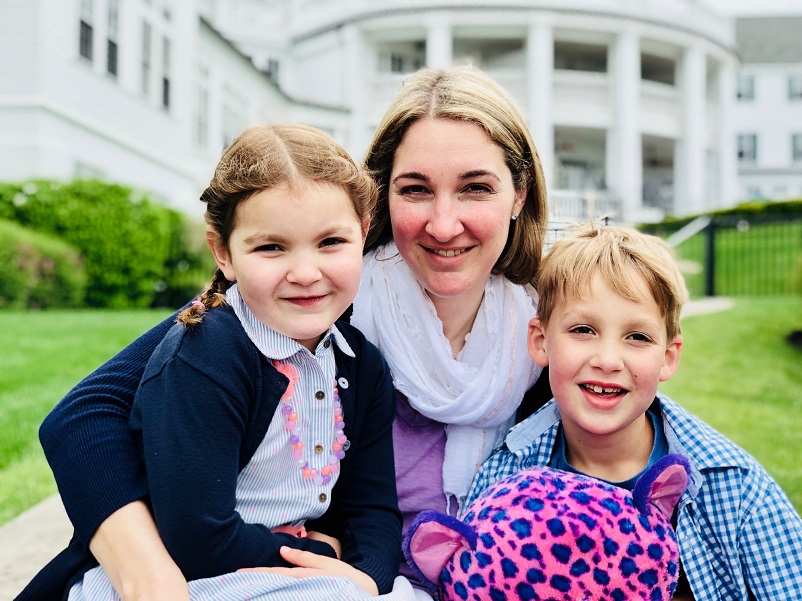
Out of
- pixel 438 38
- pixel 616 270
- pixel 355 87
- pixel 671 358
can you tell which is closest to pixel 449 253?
pixel 616 270

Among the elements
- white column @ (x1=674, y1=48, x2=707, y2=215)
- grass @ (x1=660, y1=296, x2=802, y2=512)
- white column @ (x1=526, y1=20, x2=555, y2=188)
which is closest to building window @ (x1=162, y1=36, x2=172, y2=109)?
white column @ (x1=526, y1=20, x2=555, y2=188)

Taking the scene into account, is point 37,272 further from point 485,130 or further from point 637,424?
point 637,424

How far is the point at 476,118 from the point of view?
2.37m

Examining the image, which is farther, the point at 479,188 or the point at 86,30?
the point at 86,30

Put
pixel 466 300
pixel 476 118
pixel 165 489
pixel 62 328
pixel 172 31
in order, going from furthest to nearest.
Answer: pixel 172 31 → pixel 62 328 → pixel 466 300 → pixel 476 118 → pixel 165 489

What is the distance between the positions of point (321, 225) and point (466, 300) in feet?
2.78

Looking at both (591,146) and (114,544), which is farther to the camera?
(591,146)

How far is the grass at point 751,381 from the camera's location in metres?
5.15

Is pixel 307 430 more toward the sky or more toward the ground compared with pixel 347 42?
more toward the ground

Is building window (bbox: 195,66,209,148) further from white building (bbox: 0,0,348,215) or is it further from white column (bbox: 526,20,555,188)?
white column (bbox: 526,20,555,188)

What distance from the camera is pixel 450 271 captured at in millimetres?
2426

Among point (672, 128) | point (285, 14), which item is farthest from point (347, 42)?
point (672, 128)

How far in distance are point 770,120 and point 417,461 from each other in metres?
47.5

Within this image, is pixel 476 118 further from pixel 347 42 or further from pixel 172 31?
pixel 347 42
